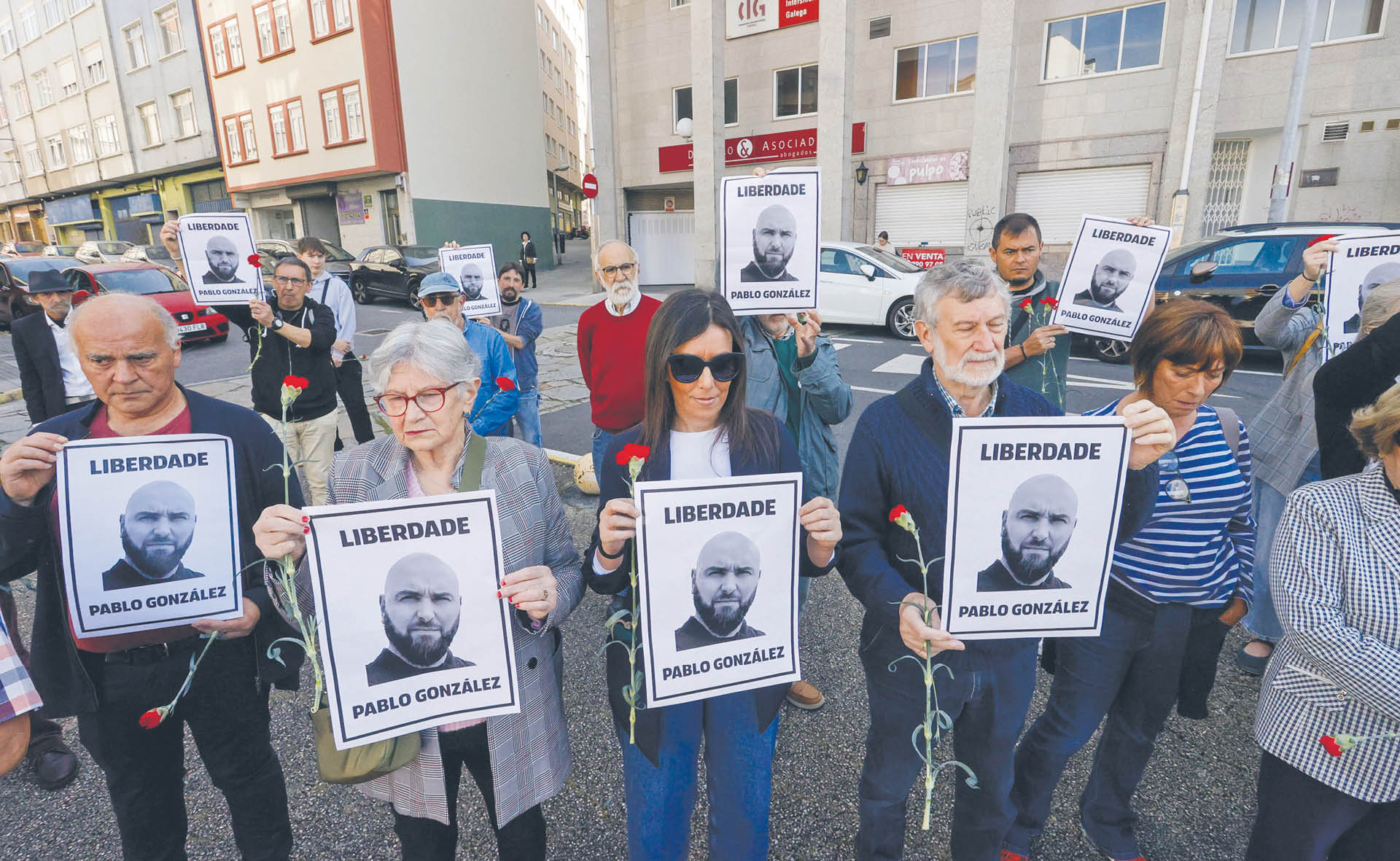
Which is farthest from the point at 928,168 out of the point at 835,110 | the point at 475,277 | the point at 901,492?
the point at 901,492

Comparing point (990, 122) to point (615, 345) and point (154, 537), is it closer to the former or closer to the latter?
point (615, 345)

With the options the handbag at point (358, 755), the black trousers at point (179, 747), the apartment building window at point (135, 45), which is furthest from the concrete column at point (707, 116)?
the apartment building window at point (135, 45)

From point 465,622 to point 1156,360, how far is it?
2.18 meters

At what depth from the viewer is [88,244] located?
2278 cm

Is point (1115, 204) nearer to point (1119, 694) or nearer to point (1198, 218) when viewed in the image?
point (1198, 218)

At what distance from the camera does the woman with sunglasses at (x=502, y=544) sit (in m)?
1.84

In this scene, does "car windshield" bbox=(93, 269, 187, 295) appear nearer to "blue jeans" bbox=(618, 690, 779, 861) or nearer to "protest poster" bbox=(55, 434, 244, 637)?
"protest poster" bbox=(55, 434, 244, 637)

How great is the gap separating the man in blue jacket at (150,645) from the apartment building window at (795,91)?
20909mm

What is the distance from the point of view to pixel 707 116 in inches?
768

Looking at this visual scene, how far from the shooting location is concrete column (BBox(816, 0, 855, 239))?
1750cm

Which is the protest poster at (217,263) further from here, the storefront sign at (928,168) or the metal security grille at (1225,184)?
the metal security grille at (1225,184)

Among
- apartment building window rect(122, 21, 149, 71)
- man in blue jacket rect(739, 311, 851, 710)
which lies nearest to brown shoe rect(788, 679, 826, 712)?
man in blue jacket rect(739, 311, 851, 710)

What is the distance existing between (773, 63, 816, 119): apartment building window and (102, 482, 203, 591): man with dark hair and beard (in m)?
21.2

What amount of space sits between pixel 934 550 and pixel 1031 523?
289 mm
